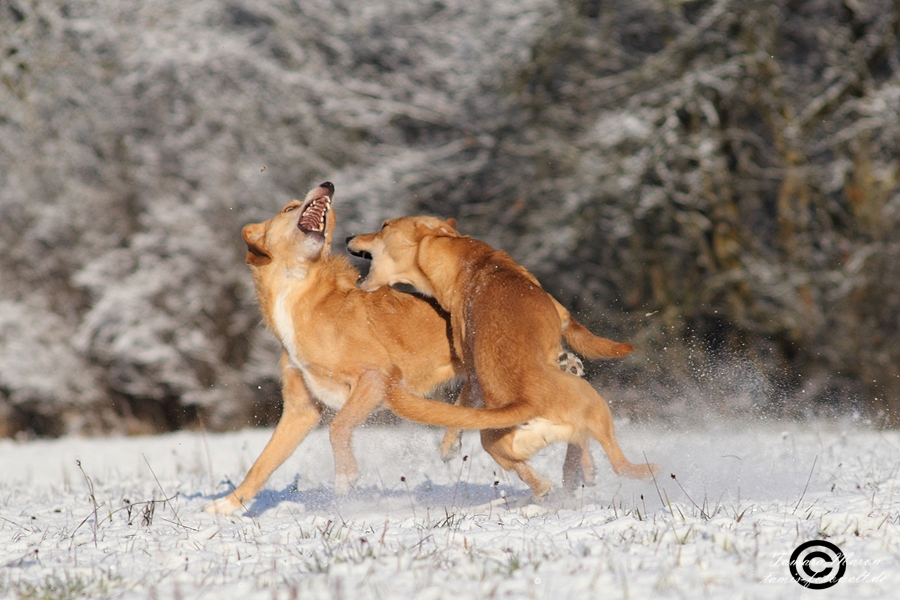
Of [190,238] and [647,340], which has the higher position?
[190,238]

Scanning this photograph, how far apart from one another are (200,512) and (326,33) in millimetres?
12692

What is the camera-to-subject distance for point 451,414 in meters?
4.37

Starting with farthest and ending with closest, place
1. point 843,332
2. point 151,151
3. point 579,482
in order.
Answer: point 151,151 < point 843,332 < point 579,482

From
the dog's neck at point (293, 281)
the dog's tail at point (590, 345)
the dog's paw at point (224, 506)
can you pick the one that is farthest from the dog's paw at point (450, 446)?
the dog's paw at point (224, 506)

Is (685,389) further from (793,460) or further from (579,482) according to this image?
(579,482)

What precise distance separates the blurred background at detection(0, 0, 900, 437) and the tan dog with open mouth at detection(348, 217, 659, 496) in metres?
5.73

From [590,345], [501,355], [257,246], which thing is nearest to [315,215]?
[257,246]

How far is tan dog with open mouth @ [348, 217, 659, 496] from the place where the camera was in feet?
14.8

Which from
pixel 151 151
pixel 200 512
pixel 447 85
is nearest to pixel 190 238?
pixel 151 151

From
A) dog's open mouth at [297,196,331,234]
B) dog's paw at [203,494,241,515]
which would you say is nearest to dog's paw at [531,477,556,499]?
dog's paw at [203,494,241,515]

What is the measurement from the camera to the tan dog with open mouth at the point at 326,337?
17.9 feet

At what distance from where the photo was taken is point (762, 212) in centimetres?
1633

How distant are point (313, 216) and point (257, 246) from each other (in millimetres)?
431

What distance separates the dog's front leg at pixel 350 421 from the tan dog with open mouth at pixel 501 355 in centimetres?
14
